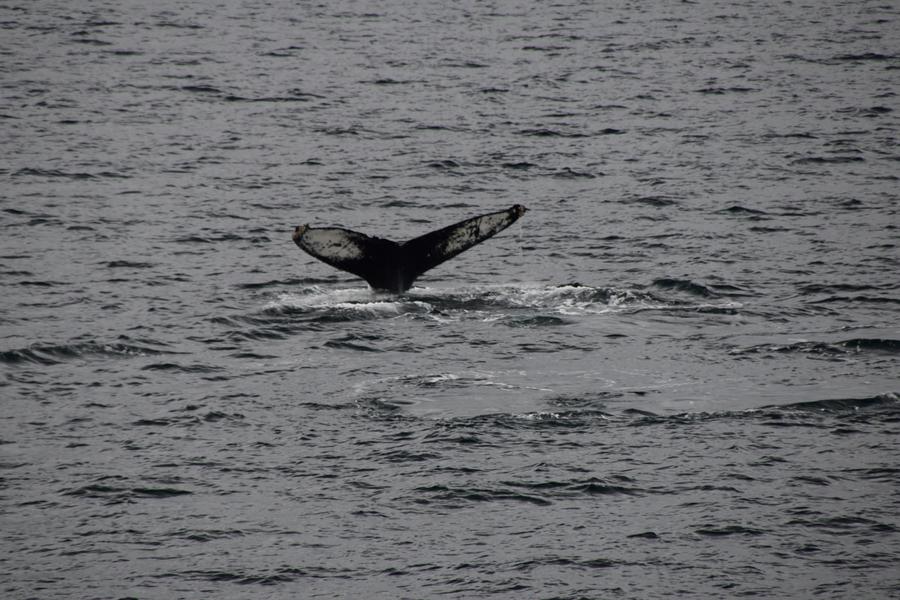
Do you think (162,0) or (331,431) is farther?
(162,0)

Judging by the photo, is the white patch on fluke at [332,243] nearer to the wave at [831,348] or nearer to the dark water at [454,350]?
the dark water at [454,350]

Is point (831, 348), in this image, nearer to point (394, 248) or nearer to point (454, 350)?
point (454, 350)

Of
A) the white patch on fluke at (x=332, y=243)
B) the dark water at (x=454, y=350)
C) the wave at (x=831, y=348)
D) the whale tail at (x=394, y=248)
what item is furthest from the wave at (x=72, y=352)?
the wave at (x=831, y=348)

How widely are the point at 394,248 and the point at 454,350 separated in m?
2.39

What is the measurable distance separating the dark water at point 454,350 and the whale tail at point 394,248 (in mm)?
416

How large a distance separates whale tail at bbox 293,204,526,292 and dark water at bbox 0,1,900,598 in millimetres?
416

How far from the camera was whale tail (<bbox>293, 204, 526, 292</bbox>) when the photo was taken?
17.9 meters

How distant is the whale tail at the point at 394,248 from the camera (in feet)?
58.6

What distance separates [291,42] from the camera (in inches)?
1977

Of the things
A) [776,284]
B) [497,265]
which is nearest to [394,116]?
[497,265]

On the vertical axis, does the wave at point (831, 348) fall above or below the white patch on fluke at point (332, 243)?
below

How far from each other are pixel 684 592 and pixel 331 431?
179 inches

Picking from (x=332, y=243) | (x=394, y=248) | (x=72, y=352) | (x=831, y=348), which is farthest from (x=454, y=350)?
(x=72, y=352)

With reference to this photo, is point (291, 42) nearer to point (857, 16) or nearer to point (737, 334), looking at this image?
point (857, 16)
